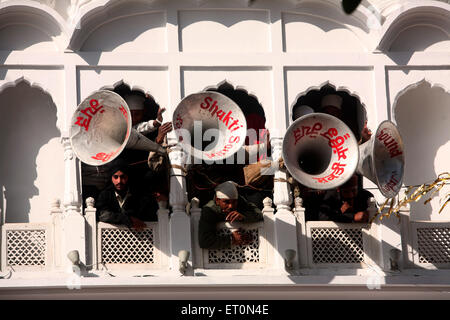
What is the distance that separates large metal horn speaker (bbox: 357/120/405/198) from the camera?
42.7 ft

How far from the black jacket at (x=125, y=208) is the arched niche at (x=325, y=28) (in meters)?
3.21

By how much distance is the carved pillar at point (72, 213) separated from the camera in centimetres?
1288

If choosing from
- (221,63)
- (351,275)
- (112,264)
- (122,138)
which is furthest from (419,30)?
(112,264)

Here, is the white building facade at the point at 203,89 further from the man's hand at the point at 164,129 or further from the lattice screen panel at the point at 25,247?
the man's hand at the point at 164,129

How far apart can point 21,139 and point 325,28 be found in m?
4.93

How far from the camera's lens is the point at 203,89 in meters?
14.0

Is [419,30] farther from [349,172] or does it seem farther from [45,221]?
[45,221]

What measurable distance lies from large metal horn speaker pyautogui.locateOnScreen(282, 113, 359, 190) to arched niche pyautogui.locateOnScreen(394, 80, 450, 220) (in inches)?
87.1

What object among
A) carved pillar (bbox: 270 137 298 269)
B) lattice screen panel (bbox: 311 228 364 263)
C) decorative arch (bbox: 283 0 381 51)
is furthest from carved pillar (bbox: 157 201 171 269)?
decorative arch (bbox: 283 0 381 51)

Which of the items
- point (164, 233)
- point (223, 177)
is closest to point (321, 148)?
point (223, 177)

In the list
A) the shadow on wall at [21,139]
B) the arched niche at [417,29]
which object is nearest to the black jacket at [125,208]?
the shadow on wall at [21,139]

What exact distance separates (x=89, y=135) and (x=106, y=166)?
Result: 67cm

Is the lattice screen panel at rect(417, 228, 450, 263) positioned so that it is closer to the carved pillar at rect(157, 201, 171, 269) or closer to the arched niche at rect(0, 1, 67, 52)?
the carved pillar at rect(157, 201, 171, 269)

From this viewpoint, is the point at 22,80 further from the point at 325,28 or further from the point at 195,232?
the point at 325,28
